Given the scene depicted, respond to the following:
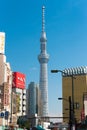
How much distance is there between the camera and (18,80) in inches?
6211

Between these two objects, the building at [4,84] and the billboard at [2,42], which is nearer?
the building at [4,84]

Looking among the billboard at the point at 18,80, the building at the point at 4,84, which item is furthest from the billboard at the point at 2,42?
the billboard at the point at 18,80

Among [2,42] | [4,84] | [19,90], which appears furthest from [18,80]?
[4,84]

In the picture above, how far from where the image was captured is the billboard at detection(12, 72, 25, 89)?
15579 centimetres

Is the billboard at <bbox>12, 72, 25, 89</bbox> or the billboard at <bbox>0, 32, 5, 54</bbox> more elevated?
the billboard at <bbox>0, 32, 5, 54</bbox>

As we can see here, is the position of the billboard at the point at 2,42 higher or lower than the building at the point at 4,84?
higher

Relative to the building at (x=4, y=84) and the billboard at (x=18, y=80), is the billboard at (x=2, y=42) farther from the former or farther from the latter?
the billboard at (x=18, y=80)

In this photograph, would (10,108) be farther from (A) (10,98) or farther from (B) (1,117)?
(B) (1,117)

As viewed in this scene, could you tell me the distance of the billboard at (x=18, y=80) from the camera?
511ft

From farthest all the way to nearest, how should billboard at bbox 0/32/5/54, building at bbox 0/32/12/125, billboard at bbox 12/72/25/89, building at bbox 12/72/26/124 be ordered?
1. billboard at bbox 12/72/25/89
2. building at bbox 12/72/26/124
3. billboard at bbox 0/32/5/54
4. building at bbox 0/32/12/125

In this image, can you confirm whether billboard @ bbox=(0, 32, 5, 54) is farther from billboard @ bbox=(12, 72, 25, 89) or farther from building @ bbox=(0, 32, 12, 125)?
billboard @ bbox=(12, 72, 25, 89)

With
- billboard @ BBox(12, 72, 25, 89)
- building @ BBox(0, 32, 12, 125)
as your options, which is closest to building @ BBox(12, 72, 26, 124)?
billboard @ BBox(12, 72, 25, 89)

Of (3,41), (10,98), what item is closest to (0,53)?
(3,41)

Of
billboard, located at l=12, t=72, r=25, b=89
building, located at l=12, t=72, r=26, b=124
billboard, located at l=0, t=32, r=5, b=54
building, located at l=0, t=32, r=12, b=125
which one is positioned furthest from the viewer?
billboard, located at l=12, t=72, r=25, b=89
